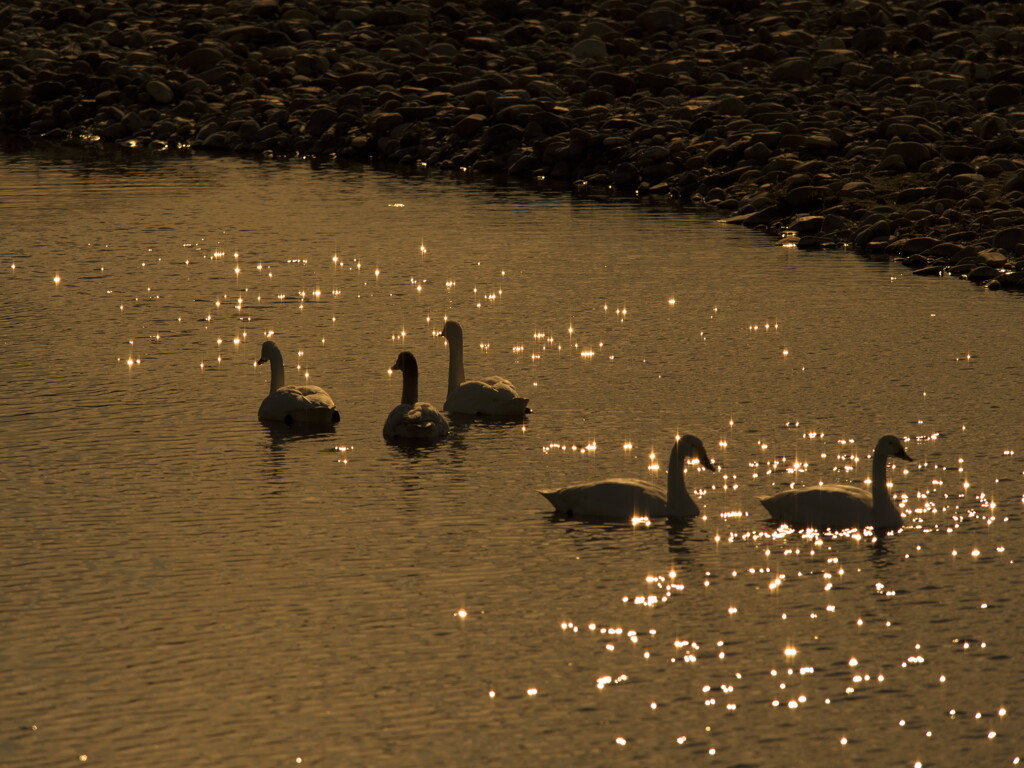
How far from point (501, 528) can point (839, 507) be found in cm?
287

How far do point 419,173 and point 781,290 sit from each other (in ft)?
49.0

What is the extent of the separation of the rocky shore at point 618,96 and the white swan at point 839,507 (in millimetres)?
11939

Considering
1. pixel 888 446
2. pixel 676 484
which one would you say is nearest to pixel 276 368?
Answer: pixel 676 484

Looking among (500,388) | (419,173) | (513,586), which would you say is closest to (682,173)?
(419,173)

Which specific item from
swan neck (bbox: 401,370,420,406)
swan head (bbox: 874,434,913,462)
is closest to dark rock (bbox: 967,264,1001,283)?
swan neck (bbox: 401,370,420,406)

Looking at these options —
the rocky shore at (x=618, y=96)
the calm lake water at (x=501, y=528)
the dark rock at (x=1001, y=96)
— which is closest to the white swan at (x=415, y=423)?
the calm lake water at (x=501, y=528)

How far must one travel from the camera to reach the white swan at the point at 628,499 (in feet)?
49.0

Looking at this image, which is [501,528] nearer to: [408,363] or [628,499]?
[628,499]

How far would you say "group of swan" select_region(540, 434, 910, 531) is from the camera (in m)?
14.7

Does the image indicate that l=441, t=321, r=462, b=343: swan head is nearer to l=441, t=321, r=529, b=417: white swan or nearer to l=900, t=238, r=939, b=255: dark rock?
l=441, t=321, r=529, b=417: white swan

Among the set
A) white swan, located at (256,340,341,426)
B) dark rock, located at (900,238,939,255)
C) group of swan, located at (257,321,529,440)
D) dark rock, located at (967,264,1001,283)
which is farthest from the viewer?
dark rock, located at (900,238,939,255)

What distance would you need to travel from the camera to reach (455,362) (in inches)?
768

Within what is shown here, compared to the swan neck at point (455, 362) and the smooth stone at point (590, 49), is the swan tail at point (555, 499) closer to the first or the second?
the swan neck at point (455, 362)

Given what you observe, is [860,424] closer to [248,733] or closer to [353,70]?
[248,733]
